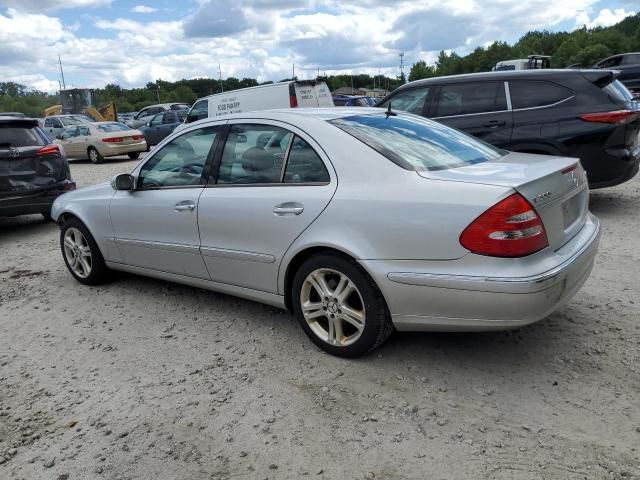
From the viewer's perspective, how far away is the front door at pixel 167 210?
4176mm

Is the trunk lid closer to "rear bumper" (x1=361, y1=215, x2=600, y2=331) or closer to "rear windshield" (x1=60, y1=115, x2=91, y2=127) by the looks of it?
"rear bumper" (x1=361, y1=215, x2=600, y2=331)

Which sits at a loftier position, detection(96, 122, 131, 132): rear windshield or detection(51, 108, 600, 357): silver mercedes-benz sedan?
detection(96, 122, 131, 132): rear windshield

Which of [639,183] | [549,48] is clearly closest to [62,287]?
[639,183]

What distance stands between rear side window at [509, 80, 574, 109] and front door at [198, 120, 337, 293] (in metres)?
4.21

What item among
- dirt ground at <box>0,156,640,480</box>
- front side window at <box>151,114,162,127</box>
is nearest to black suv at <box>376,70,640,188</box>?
dirt ground at <box>0,156,640,480</box>

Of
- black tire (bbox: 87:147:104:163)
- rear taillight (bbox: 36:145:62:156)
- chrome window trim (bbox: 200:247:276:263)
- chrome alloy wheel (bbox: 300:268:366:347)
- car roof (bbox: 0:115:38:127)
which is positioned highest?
car roof (bbox: 0:115:38:127)

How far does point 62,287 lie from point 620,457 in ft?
15.9

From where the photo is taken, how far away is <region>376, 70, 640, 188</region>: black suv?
20.8ft

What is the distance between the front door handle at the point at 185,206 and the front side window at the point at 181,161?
6.4 inches

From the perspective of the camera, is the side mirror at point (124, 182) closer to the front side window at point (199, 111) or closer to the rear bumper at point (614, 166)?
the rear bumper at point (614, 166)

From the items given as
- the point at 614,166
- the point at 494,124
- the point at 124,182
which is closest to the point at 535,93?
the point at 494,124

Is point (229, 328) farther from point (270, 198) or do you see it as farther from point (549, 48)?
point (549, 48)

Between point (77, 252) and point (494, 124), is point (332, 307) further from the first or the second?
point (494, 124)

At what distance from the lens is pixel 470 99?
7266 millimetres
